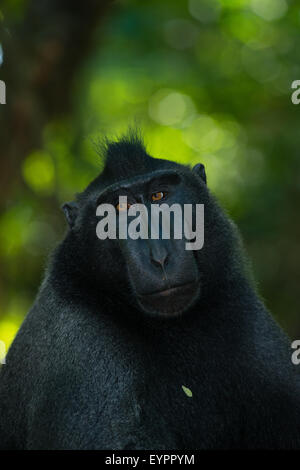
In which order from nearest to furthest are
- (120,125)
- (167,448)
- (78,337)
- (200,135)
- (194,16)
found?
(167,448) → (78,337) → (194,16) → (120,125) → (200,135)

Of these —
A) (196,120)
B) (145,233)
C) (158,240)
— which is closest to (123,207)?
(145,233)

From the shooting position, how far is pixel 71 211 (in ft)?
18.1

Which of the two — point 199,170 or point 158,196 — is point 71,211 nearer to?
point 158,196

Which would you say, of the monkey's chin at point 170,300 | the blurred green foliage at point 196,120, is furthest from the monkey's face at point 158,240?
the blurred green foliage at point 196,120

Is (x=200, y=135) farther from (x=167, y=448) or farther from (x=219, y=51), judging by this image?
(x=167, y=448)

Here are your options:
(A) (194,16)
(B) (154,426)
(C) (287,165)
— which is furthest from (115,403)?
(C) (287,165)

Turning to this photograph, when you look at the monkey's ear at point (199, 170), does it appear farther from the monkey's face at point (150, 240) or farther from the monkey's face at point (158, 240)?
the monkey's face at point (158, 240)

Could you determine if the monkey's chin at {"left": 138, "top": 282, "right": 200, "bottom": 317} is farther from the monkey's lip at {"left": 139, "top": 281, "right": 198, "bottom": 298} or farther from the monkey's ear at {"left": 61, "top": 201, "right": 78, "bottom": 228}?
the monkey's ear at {"left": 61, "top": 201, "right": 78, "bottom": 228}

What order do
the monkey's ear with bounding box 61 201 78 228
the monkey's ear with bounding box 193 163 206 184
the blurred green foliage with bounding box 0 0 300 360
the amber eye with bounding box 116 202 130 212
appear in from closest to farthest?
the amber eye with bounding box 116 202 130 212 → the monkey's ear with bounding box 61 201 78 228 → the monkey's ear with bounding box 193 163 206 184 → the blurred green foliage with bounding box 0 0 300 360

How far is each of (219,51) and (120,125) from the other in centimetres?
209

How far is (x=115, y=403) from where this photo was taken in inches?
182

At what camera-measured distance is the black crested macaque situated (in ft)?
15.2

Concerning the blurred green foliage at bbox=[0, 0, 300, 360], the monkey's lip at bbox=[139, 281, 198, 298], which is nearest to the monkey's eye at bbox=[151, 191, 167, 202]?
the monkey's lip at bbox=[139, 281, 198, 298]

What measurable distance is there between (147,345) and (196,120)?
29.4 feet
